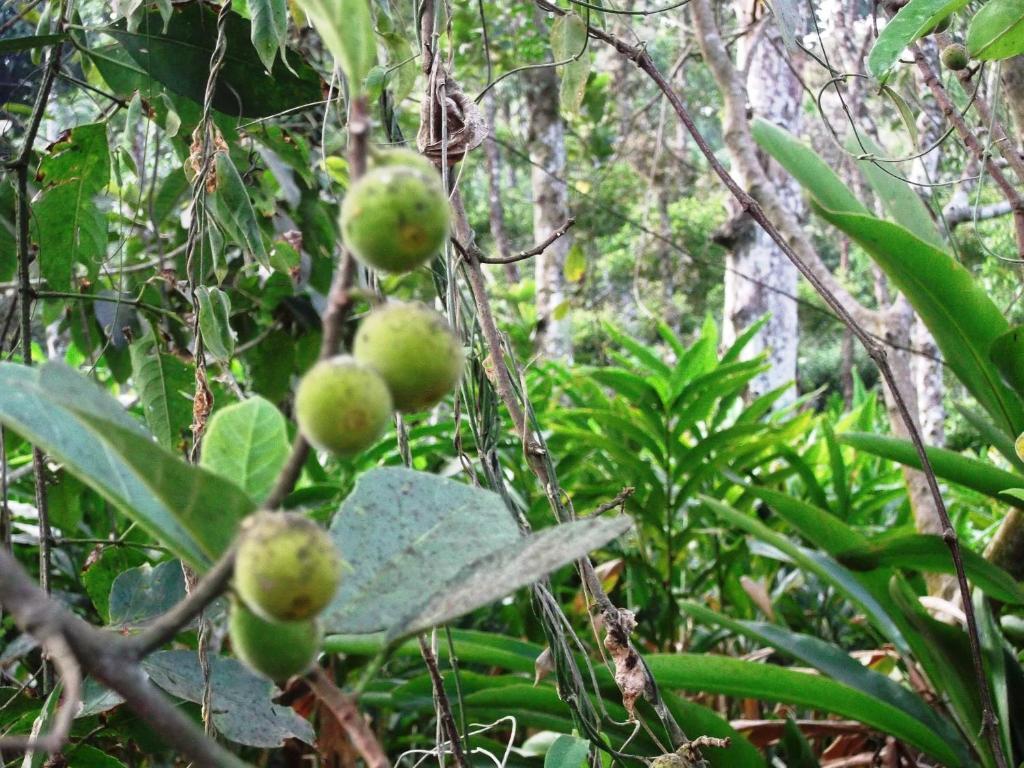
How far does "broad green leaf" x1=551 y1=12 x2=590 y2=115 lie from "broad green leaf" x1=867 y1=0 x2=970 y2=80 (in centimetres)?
26

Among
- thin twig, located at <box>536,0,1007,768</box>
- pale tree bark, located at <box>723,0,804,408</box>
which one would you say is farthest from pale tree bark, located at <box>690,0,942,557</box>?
pale tree bark, located at <box>723,0,804,408</box>

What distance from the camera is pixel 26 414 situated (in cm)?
29

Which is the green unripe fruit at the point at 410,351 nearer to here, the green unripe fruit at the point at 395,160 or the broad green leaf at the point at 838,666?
the green unripe fruit at the point at 395,160

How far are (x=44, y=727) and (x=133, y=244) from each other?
1581mm

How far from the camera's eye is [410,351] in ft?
0.84

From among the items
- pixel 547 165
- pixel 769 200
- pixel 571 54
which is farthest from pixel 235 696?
pixel 547 165

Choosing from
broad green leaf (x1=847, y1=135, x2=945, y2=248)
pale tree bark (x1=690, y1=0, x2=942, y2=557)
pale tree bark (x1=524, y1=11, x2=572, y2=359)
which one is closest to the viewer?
broad green leaf (x1=847, y1=135, x2=945, y2=248)

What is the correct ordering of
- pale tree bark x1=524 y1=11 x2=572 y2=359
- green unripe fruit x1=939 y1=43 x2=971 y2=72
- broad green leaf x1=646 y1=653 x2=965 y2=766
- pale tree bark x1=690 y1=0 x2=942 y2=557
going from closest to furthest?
1. green unripe fruit x1=939 y1=43 x2=971 y2=72
2. broad green leaf x1=646 y1=653 x2=965 y2=766
3. pale tree bark x1=690 y1=0 x2=942 y2=557
4. pale tree bark x1=524 y1=11 x2=572 y2=359

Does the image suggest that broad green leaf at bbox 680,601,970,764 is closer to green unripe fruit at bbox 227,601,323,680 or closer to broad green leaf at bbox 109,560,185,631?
broad green leaf at bbox 109,560,185,631

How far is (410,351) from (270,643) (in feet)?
0.30

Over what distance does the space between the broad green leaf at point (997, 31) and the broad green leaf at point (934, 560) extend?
632 millimetres

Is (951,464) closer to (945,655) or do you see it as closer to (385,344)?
(945,655)

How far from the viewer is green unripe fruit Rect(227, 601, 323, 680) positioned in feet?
0.89

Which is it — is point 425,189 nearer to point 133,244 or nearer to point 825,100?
point 133,244
